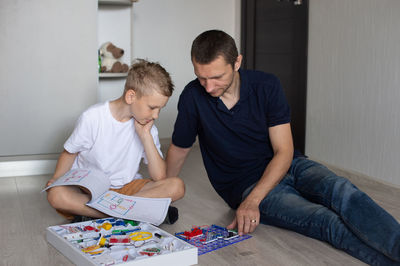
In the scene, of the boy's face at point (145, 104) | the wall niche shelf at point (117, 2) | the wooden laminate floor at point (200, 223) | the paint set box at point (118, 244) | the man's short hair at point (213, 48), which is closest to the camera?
the paint set box at point (118, 244)

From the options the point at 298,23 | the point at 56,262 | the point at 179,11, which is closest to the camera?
the point at 56,262

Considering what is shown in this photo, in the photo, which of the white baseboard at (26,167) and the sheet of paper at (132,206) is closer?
the sheet of paper at (132,206)

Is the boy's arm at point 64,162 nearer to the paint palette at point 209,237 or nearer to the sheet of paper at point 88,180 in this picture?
the sheet of paper at point 88,180

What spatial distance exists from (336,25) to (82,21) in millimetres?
1419

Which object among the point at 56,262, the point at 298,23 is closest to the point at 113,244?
the point at 56,262

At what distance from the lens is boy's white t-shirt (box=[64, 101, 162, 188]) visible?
1.83m

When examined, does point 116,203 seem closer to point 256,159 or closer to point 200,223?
point 200,223

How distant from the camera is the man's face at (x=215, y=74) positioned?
165 cm

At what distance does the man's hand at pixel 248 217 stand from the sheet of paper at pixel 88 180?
1.56ft

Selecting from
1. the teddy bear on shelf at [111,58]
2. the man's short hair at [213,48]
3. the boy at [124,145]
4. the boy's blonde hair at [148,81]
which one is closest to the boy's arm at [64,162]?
the boy at [124,145]

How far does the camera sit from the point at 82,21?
287 cm

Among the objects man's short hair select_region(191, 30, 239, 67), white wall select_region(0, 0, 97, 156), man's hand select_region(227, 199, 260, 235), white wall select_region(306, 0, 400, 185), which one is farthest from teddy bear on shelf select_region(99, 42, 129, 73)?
man's hand select_region(227, 199, 260, 235)

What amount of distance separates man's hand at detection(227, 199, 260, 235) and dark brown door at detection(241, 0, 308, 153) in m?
1.54

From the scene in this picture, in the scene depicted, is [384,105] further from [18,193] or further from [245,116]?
[18,193]
